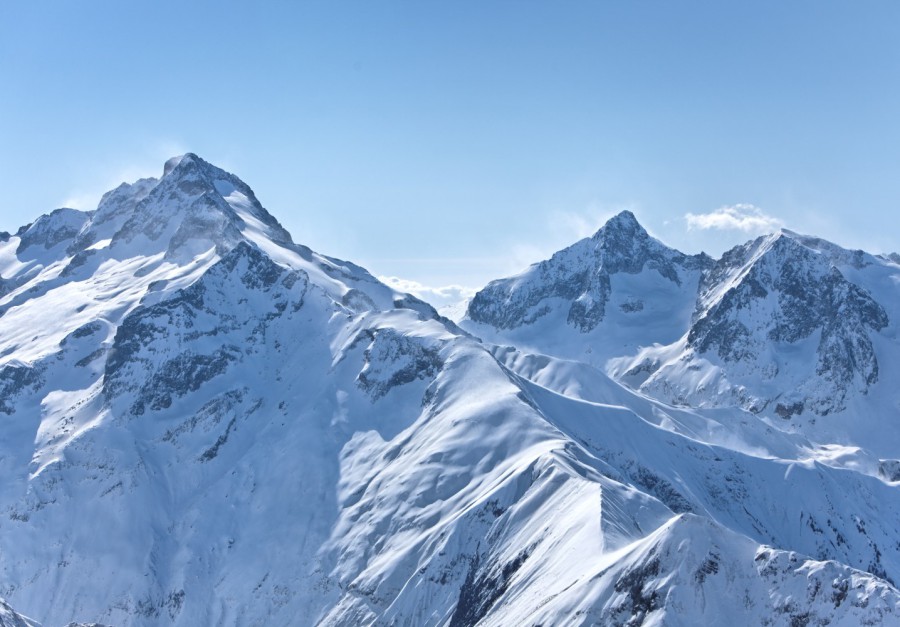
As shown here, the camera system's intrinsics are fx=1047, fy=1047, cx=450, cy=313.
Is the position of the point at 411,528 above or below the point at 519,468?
below

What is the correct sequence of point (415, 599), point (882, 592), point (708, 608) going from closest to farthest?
point (882, 592)
point (708, 608)
point (415, 599)

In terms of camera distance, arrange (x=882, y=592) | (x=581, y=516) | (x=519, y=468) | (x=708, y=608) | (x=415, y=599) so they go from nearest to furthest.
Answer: (x=882, y=592) < (x=708, y=608) < (x=581, y=516) < (x=415, y=599) < (x=519, y=468)

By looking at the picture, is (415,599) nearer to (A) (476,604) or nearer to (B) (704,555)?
(A) (476,604)

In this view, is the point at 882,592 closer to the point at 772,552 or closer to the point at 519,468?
the point at 772,552

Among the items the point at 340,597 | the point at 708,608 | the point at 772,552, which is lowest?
the point at 340,597

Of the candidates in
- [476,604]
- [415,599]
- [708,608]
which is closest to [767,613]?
[708,608]

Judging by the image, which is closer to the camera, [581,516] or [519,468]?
[581,516]

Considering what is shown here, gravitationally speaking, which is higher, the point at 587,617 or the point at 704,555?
the point at 704,555

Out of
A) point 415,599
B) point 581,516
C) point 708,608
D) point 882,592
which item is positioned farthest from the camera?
point 415,599

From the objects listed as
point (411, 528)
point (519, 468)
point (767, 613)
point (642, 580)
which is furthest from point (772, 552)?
point (411, 528)
